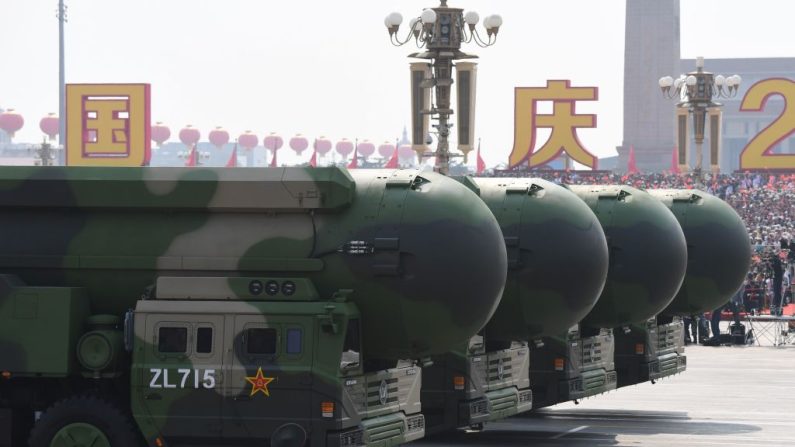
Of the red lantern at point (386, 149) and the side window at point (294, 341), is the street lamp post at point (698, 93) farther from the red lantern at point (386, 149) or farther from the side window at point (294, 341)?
the red lantern at point (386, 149)

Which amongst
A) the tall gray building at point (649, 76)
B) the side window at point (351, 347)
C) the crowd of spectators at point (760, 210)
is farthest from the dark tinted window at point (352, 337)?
the tall gray building at point (649, 76)

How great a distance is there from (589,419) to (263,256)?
373 inches

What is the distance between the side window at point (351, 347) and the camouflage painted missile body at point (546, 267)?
3429 mm

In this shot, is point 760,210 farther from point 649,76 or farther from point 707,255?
point 707,255

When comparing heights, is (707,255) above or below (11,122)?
below

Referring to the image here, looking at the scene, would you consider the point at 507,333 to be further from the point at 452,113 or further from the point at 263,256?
the point at 452,113

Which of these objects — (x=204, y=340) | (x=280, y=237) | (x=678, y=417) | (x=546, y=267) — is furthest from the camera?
(x=678, y=417)

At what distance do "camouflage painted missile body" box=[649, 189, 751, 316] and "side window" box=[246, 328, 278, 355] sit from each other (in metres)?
10.1

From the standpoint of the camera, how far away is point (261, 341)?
13734mm

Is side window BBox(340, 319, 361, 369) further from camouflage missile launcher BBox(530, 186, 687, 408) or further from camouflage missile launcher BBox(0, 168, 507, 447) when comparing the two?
camouflage missile launcher BBox(530, 186, 687, 408)

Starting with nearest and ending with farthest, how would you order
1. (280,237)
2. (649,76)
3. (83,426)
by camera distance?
1. (280,237)
2. (83,426)
3. (649,76)

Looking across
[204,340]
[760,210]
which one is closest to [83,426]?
[204,340]

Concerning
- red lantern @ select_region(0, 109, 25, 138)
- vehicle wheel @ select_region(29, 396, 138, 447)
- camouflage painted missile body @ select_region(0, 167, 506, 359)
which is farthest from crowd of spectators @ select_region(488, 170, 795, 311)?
red lantern @ select_region(0, 109, 25, 138)

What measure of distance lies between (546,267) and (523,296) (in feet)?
1.25
